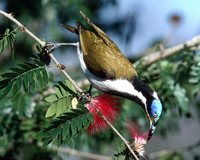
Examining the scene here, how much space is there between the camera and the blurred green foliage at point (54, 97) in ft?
9.52

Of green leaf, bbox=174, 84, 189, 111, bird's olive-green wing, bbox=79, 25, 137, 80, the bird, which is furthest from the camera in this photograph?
green leaf, bbox=174, 84, 189, 111

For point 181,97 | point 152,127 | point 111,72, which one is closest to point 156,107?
point 152,127

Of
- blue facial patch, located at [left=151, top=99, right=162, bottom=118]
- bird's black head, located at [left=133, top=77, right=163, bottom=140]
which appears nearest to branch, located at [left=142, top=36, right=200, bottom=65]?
bird's black head, located at [left=133, top=77, right=163, bottom=140]

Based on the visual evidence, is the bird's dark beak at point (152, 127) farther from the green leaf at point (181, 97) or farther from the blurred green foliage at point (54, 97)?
the green leaf at point (181, 97)

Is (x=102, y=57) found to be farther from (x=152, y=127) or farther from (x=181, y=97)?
(x=181, y=97)

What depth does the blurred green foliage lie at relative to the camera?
290 cm

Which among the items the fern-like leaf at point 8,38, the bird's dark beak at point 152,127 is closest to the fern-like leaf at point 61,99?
the fern-like leaf at point 8,38

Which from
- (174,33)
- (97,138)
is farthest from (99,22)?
(97,138)

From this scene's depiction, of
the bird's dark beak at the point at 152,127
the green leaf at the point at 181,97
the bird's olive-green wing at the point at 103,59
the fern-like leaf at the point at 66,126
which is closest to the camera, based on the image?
the fern-like leaf at the point at 66,126

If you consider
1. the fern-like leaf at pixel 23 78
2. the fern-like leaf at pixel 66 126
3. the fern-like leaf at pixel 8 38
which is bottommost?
the fern-like leaf at pixel 66 126

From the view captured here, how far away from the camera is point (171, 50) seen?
15.3ft

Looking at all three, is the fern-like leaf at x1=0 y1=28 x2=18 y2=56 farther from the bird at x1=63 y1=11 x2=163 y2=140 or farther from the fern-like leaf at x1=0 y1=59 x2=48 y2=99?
the bird at x1=63 y1=11 x2=163 y2=140

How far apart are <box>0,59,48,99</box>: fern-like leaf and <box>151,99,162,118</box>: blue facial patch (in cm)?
74

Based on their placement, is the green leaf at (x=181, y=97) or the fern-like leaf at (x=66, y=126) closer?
the fern-like leaf at (x=66, y=126)
